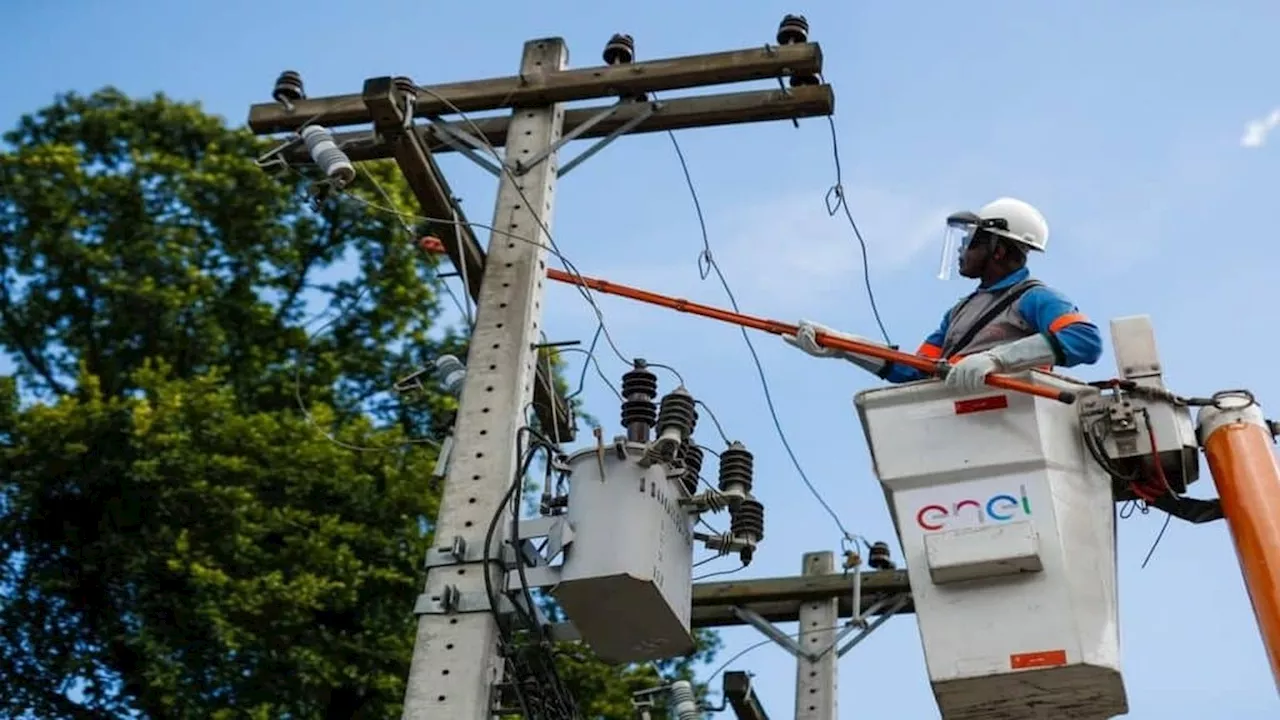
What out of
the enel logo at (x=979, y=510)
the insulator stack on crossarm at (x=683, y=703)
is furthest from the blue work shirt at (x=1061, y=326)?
the insulator stack on crossarm at (x=683, y=703)

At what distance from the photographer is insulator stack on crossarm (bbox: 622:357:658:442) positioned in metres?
5.86

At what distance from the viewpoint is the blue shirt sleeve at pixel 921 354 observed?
622cm

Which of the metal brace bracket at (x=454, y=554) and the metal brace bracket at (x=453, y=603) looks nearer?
the metal brace bracket at (x=453, y=603)

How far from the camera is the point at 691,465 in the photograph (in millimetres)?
6023

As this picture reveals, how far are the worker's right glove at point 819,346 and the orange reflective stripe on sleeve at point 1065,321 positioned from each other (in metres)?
0.64

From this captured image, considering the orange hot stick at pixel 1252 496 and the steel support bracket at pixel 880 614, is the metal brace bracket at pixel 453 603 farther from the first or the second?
the steel support bracket at pixel 880 614

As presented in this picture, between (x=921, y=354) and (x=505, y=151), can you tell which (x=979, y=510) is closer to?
(x=921, y=354)

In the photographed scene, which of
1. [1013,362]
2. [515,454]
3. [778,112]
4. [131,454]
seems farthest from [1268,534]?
[131,454]

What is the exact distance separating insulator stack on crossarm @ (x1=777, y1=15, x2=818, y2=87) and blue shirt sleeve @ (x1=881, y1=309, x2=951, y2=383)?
3.84 ft

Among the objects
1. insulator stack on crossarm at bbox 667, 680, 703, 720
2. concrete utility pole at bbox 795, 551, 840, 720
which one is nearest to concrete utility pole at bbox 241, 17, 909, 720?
insulator stack on crossarm at bbox 667, 680, 703, 720

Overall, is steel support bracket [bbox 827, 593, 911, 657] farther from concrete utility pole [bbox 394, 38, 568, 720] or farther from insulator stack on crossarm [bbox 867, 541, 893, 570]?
concrete utility pole [bbox 394, 38, 568, 720]

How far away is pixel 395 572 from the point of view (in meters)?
14.1

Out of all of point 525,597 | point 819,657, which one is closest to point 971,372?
point 525,597

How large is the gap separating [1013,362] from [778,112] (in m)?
1.81
